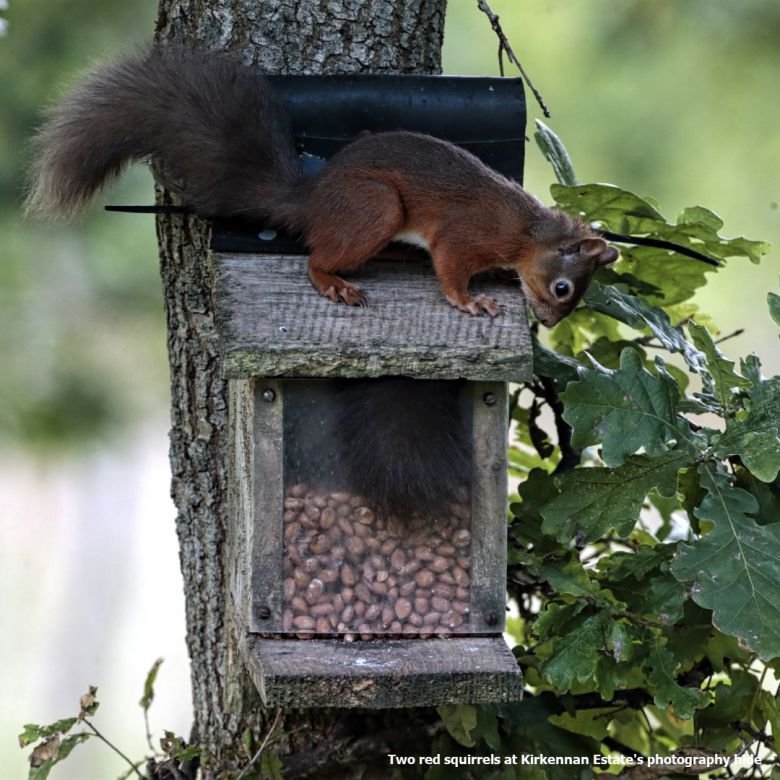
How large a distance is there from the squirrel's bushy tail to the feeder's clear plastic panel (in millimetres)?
386

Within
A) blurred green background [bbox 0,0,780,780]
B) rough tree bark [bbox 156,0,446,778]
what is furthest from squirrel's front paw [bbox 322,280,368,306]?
blurred green background [bbox 0,0,780,780]

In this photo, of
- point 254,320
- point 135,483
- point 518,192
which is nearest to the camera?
point 254,320

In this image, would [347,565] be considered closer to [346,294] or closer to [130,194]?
[346,294]

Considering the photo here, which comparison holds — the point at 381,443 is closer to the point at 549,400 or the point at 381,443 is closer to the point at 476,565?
the point at 476,565

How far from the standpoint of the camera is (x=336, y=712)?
2504 mm

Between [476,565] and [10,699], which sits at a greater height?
[476,565]

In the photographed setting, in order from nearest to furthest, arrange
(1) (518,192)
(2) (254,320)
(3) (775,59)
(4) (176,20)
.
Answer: (2) (254,320) < (1) (518,192) < (4) (176,20) < (3) (775,59)

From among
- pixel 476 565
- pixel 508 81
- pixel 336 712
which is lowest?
pixel 336 712

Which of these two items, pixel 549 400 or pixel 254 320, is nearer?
pixel 254 320

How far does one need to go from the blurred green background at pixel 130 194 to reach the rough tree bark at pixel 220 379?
130cm

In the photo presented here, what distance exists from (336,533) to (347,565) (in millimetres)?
53

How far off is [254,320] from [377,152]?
43cm

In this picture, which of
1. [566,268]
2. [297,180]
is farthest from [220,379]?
[566,268]

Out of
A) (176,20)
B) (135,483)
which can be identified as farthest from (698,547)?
(135,483)
